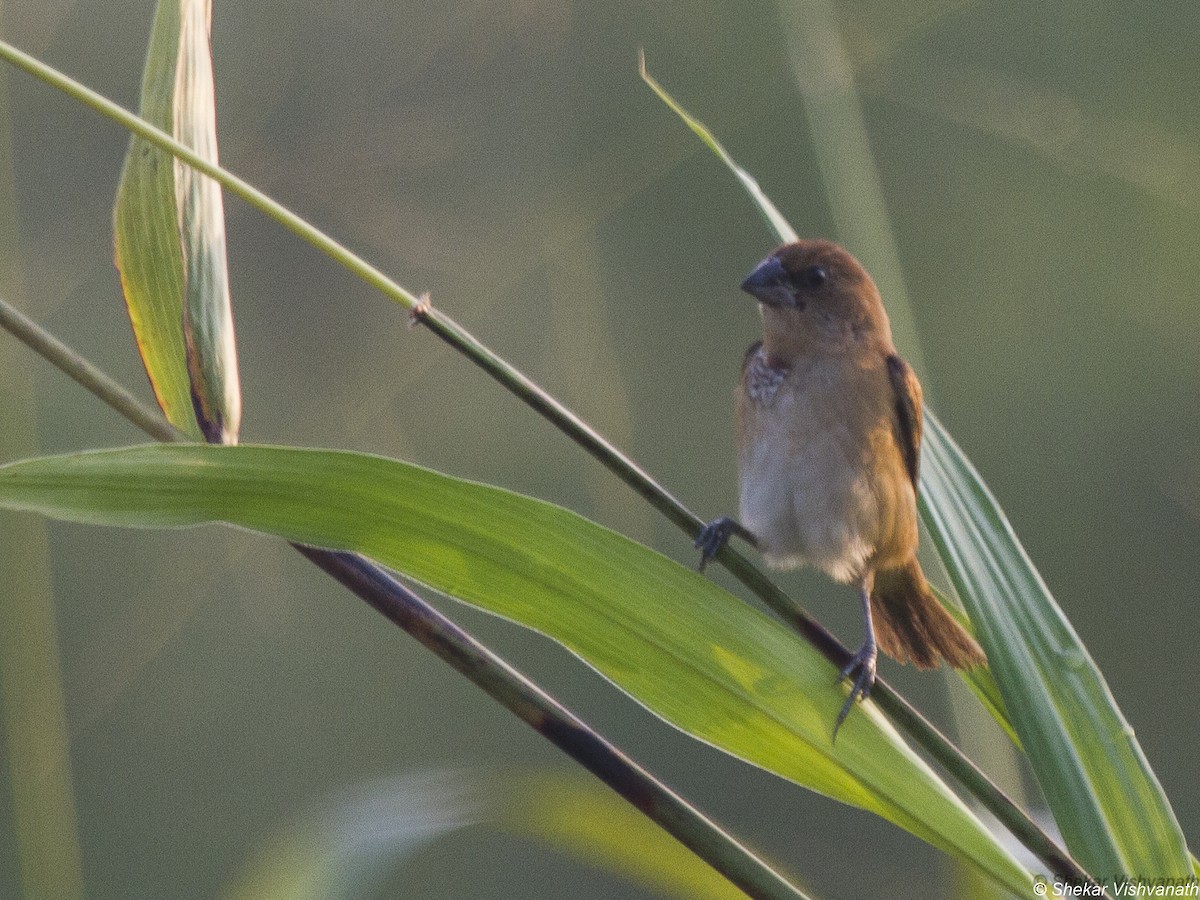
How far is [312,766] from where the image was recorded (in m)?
4.09

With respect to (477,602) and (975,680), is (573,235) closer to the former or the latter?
(975,680)

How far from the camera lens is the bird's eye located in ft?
5.83

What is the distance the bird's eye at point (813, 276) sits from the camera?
178 cm

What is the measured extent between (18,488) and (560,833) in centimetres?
65

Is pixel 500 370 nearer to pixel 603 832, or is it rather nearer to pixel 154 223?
pixel 154 223

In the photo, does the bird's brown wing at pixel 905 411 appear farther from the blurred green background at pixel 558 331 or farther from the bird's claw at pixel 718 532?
the blurred green background at pixel 558 331

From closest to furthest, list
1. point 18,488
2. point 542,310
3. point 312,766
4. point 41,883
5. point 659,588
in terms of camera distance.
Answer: point 18,488 < point 659,588 < point 41,883 < point 542,310 < point 312,766

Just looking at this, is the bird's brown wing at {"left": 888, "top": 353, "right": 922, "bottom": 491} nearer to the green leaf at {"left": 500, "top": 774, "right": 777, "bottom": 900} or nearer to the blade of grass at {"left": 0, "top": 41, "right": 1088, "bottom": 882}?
the green leaf at {"left": 500, "top": 774, "right": 777, "bottom": 900}

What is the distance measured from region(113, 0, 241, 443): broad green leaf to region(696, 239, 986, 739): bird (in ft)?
3.00

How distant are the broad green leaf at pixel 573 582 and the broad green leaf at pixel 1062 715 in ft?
0.26

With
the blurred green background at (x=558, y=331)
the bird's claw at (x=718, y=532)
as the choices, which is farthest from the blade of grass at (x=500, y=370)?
the blurred green background at (x=558, y=331)

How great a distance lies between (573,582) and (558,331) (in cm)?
263

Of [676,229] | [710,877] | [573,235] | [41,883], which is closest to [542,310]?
[573,235]

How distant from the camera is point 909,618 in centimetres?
173
